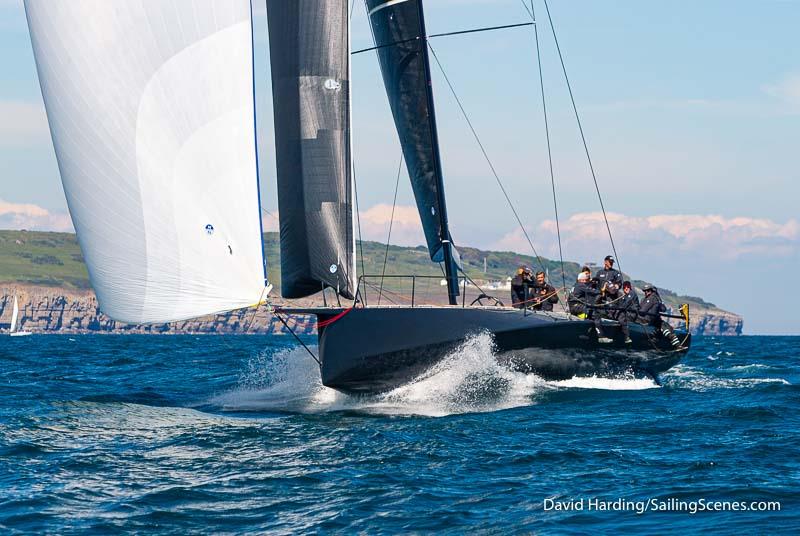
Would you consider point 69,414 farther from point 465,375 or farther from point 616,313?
point 616,313

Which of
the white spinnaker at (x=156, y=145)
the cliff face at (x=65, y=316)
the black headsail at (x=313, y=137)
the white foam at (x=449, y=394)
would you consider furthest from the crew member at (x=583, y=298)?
the cliff face at (x=65, y=316)

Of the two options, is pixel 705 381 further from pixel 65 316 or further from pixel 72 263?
pixel 72 263

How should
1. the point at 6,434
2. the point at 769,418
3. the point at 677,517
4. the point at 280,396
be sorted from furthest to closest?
1. the point at 280,396
2. the point at 769,418
3. the point at 6,434
4. the point at 677,517

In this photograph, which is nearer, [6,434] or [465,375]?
[6,434]

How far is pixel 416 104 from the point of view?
1653 cm

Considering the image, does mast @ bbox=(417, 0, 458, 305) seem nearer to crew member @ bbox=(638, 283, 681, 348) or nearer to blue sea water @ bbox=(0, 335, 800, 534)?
blue sea water @ bbox=(0, 335, 800, 534)

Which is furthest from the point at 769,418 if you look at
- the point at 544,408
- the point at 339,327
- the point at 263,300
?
the point at 263,300

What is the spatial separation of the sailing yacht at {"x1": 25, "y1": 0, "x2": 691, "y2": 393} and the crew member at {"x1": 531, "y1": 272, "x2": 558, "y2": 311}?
176 cm

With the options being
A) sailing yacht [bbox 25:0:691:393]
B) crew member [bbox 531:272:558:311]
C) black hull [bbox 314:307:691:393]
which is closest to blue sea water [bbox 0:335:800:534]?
black hull [bbox 314:307:691:393]

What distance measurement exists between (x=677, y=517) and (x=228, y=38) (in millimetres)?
7409

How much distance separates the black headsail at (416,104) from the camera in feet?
53.9

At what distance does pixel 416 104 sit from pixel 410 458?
741 cm

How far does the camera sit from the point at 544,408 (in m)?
14.1

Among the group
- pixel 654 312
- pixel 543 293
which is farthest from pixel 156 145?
pixel 654 312
